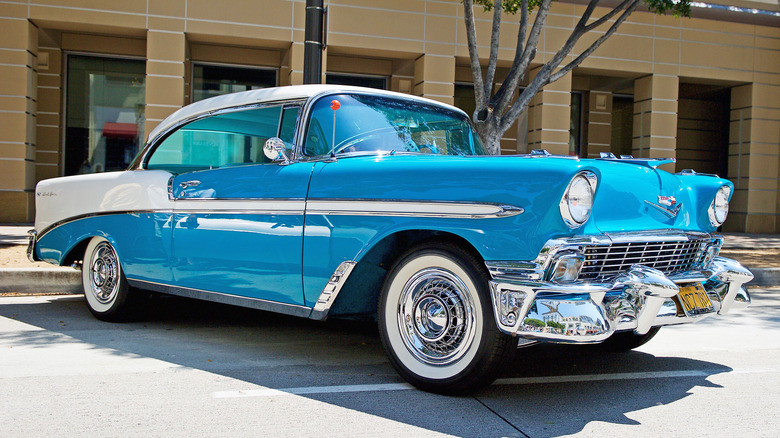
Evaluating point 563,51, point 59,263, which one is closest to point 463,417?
point 59,263

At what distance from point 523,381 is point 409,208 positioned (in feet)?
3.88

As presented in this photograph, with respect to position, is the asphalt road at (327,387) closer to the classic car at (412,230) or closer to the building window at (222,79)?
the classic car at (412,230)

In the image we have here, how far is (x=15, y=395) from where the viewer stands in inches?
140

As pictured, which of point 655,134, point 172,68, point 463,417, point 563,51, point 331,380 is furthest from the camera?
point 655,134

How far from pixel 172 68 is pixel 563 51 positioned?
7.86 meters

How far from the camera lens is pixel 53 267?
7367 millimetres

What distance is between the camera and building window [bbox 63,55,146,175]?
51.9 feet

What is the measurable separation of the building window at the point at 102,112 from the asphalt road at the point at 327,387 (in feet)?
37.1

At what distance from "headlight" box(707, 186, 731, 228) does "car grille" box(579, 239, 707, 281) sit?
24cm

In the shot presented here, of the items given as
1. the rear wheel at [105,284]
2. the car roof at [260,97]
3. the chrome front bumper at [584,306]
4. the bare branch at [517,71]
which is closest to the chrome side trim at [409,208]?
the chrome front bumper at [584,306]

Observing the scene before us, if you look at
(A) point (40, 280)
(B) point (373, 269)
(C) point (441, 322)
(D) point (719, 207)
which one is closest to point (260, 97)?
Answer: (B) point (373, 269)

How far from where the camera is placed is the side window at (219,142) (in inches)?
183

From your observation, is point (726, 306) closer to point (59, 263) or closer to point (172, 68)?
point (59, 263)

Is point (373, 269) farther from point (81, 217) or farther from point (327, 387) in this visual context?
point (81, 217)
